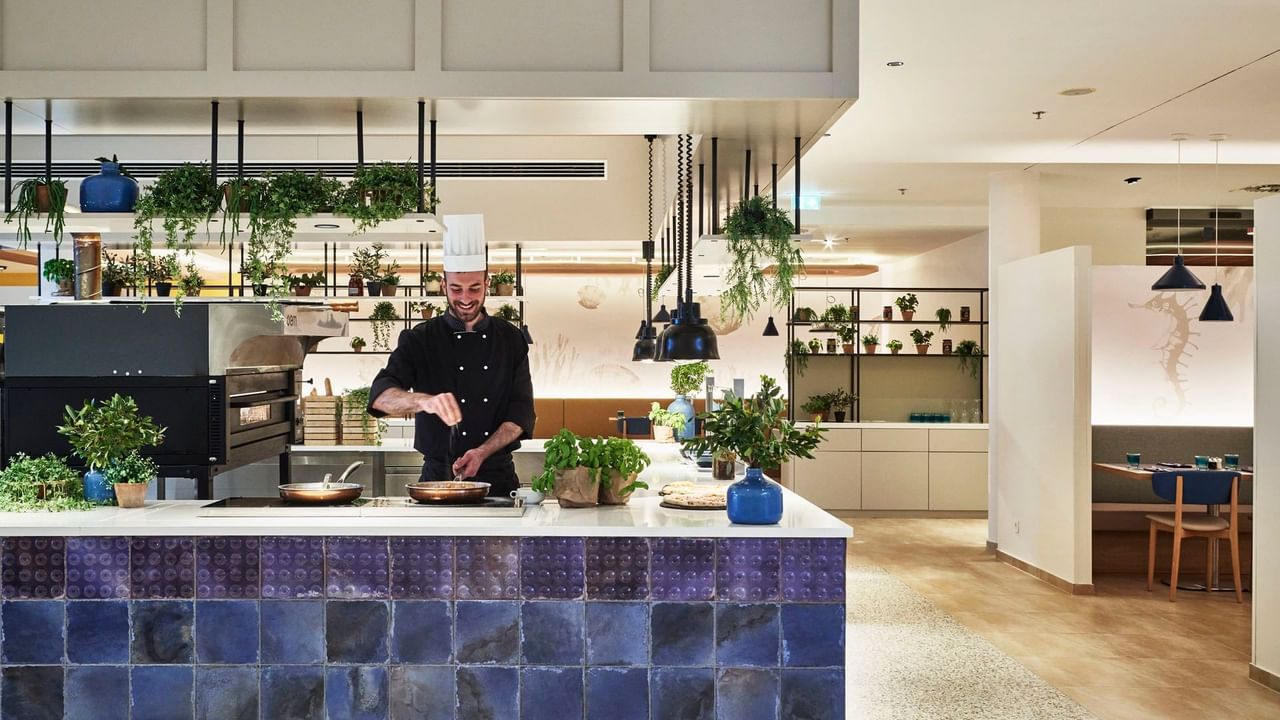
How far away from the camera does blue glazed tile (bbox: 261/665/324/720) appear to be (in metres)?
3.65

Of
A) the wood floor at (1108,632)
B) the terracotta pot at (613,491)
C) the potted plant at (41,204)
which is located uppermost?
the potted plant at (41,204)

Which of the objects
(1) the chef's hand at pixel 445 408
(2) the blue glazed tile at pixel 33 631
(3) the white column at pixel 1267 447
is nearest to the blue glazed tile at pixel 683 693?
(1) the chef's hand at pixel 445 408

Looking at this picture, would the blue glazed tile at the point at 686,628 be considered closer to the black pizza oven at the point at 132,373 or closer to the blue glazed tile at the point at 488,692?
the blue glazed tile at the point at 488,692

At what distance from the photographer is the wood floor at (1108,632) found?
5086 mm

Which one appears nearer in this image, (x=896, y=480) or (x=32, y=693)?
(x=32, y=693)

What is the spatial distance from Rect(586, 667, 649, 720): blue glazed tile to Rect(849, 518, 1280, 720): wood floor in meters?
2.44

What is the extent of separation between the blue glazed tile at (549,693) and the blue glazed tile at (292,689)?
0.73m

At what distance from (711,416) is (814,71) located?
1.40 m

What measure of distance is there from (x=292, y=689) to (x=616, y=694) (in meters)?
1.15

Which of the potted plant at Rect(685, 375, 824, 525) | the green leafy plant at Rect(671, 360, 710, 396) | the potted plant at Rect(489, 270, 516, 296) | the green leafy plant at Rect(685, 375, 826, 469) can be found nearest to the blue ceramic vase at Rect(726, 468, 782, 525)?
the potted plant at Rect(685, 375, 824, 525)

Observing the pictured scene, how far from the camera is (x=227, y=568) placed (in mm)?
3670

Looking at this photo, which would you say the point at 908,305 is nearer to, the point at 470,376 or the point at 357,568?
the point at 470,376

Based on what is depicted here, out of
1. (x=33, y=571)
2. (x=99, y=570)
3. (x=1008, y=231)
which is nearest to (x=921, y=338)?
(x=1008, y=231)

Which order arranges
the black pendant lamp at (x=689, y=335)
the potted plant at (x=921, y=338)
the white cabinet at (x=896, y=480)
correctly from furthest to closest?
the potted plant at (x=921, y=338), the white cabinet at (x=896, y=480), the black pendant lamp at (x=689, y=335)
